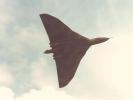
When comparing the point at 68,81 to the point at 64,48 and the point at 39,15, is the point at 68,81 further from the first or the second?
the point at 39,15

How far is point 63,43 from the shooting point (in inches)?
1794

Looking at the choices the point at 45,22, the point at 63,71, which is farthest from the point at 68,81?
the point at 45,22

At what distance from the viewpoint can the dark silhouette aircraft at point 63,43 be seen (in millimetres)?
44969

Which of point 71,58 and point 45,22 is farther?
point 71,58

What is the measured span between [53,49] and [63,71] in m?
4.11

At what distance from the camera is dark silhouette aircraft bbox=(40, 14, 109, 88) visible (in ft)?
148

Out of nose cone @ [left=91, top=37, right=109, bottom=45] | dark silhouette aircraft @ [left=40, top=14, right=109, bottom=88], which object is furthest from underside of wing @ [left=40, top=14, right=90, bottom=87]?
nose cone @ [left=91, top=37, right=109, bottom=45]

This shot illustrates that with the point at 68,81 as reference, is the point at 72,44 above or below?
above

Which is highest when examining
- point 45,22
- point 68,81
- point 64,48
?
point 45,22

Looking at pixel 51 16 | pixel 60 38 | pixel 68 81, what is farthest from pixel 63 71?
pixel 51 16

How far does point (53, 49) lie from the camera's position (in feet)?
147

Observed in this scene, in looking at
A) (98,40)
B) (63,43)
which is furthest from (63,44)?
(98,40)

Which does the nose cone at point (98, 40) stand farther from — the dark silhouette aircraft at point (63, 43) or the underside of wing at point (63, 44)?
the underside of wing at point (63, 44)

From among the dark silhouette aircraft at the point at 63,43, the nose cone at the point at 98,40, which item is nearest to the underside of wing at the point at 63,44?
the dark silhouette aircraft at the point at 63,43
